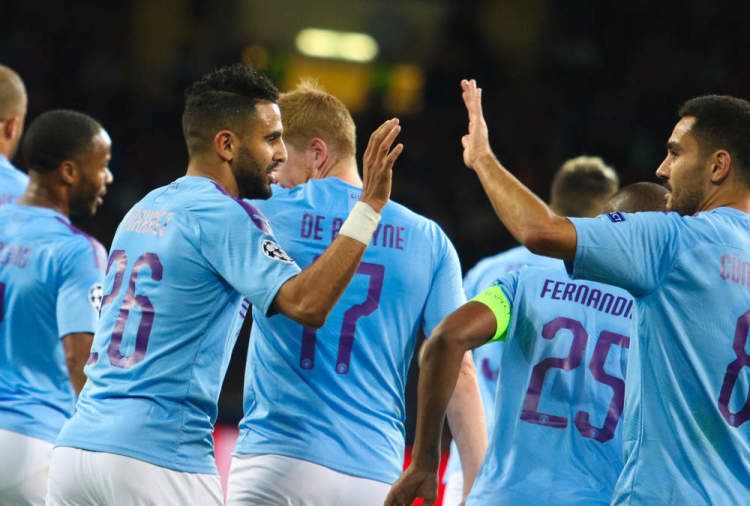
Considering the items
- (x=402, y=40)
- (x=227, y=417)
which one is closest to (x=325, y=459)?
(x=227, y=417)

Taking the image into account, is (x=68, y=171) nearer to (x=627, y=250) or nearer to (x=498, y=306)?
(x=498, y=306)

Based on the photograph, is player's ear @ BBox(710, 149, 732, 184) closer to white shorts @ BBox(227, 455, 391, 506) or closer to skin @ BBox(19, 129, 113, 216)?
white shorts @ BBox(227, 455, 391, 506)

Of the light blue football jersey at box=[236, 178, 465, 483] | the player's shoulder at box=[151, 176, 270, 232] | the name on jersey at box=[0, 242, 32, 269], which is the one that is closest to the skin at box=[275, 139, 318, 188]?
the light blue football jersey at box=[236, 178, 465, 483]

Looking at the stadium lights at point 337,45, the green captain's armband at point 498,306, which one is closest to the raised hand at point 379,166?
the green captain's armband at point 498,306

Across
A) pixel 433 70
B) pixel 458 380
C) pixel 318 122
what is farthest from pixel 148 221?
pixel 433 70

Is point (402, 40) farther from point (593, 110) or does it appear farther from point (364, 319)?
point (364, 319)

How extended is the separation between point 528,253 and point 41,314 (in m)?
2.64

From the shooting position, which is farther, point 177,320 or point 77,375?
point 77,375

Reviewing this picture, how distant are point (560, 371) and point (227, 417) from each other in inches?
261

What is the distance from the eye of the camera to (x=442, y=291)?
4281 millimetres

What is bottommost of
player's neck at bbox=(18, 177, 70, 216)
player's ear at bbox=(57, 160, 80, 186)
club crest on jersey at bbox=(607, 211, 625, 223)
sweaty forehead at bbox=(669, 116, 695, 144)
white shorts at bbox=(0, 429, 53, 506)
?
white shorts at bbox=(0, 429, 53, 506)

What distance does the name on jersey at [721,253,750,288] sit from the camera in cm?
329

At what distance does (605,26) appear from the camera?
1662 centimetres

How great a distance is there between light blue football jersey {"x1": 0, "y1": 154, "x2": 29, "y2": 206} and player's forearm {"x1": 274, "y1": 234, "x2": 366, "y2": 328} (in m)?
3.17
